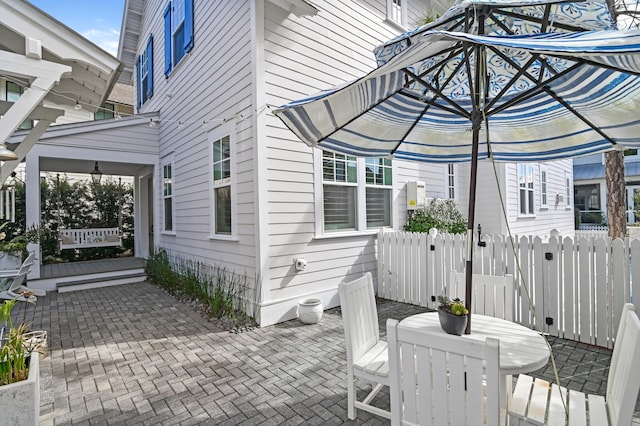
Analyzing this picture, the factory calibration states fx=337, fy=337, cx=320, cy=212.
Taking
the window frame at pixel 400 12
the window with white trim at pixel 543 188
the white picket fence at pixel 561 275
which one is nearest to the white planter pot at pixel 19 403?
the white picket fence at pixel 561 275

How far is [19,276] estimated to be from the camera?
5.61 meters

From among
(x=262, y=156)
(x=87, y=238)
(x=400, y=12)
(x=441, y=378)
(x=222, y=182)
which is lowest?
(x=441, y=378)

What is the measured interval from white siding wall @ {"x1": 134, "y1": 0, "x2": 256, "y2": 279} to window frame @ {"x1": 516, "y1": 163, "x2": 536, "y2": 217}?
26.7 ft

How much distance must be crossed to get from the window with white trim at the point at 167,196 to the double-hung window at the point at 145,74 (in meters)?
2.76

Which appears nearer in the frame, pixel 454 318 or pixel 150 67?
pixel 454 318

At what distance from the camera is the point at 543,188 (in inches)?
441

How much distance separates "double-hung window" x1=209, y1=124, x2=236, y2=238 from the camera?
17.8 feet

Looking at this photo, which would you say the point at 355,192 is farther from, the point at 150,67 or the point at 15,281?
the point at 150,67

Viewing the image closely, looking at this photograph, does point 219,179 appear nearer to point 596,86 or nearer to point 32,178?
point 32,178

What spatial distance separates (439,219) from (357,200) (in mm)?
2285

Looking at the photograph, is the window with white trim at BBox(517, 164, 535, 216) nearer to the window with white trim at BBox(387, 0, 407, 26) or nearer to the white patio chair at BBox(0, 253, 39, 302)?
the window with white trim at BBox(387, 0, 407, 26)

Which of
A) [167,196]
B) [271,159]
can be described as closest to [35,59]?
[271,159]

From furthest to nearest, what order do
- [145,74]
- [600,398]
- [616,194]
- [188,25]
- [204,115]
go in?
[145,74], [188,25], [204,115], [616,194], [600,398]

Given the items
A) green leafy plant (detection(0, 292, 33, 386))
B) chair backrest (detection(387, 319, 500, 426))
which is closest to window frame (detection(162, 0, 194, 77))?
green leafy plant (detection(0, 292, 33, 386))
